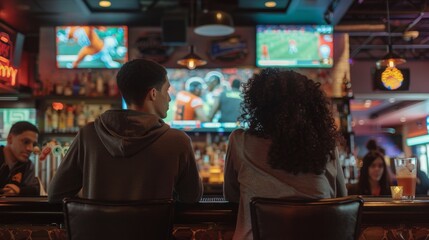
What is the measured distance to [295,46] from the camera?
21.7ft

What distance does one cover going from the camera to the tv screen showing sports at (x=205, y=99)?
644 cm

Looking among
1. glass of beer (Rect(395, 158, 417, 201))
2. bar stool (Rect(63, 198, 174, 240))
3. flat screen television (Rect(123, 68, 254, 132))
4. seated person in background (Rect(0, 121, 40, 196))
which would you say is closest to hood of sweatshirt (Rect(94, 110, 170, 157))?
bar stool (Rect(63, 198, 174, 240))

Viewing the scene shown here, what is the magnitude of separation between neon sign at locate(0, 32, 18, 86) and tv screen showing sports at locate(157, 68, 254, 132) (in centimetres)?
313

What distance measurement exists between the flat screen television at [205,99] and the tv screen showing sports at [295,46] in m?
0.36

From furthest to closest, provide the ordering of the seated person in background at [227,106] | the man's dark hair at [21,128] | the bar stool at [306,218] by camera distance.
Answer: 1. the seated person in background at [227,106]
2. the man's dark hair at [21,128]
3. the bar stool at [306,218]

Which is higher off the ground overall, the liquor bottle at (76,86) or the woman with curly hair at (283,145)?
the liquor bottle at (76,86)

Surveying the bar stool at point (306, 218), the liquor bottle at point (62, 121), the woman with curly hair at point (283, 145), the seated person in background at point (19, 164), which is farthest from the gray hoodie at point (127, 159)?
the liquor bottle at point (62, 121)

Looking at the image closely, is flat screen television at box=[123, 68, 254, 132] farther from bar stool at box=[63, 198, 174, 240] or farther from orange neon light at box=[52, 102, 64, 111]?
bar stool at box=[63, 198, 174, 240]

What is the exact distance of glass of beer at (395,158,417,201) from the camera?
2383 millimetres

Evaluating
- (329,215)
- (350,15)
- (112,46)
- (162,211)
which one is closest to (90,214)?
(162,211)

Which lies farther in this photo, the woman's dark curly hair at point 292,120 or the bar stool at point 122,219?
the woman's dark curly hair at point 292,120

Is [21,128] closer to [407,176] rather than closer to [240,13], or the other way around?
[407,176]

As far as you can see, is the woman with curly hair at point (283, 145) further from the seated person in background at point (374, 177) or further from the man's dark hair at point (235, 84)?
the man's dark hair at point (235, 84)

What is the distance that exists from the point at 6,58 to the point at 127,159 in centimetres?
191
